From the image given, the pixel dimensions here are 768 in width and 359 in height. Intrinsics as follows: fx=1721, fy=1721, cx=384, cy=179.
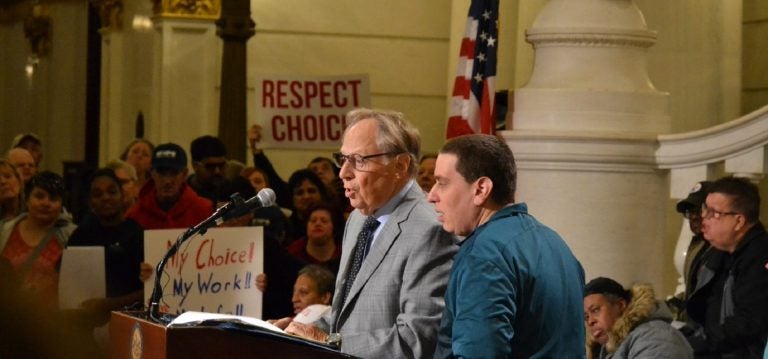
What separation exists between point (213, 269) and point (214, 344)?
407 centimetres

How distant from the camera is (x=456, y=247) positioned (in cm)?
488

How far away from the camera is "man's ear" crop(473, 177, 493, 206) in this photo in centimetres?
434

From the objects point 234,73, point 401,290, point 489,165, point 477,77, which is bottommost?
point 401,290

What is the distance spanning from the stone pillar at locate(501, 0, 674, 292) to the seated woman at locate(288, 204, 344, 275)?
1.01 metres

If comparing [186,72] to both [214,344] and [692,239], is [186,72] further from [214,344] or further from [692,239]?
[214,344]

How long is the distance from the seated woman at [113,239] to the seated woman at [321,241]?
0.84 meters

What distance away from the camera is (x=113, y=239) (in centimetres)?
924

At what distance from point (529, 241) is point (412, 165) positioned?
0.99m

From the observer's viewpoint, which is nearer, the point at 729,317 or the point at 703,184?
the point at 729,317

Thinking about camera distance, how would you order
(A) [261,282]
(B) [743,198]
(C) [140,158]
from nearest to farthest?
(B) [743,198], (A) [261,282], (C) [140,158]

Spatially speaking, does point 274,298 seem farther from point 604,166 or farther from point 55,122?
point 55,122

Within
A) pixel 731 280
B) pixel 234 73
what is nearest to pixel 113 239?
pixel 731 280

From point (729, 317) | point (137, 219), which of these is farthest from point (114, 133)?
point (729, 317)

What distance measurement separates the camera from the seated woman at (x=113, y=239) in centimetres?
853
